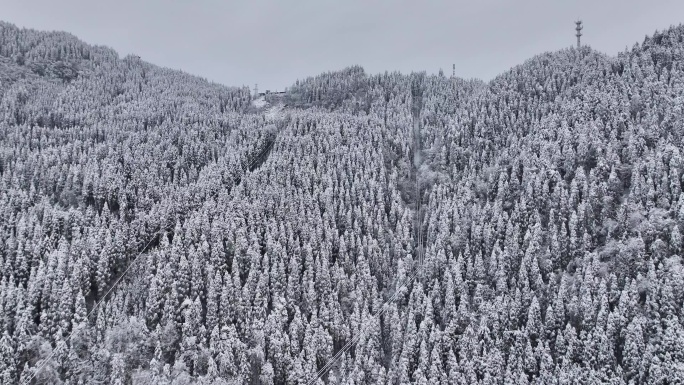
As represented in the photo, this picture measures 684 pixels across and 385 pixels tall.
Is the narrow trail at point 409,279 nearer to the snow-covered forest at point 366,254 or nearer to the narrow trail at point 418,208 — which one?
the narrow trail at point 418,208

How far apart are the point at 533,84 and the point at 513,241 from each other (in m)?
88.8

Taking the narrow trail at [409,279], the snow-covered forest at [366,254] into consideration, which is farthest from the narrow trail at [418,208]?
the snow-covered forest at [366,254]

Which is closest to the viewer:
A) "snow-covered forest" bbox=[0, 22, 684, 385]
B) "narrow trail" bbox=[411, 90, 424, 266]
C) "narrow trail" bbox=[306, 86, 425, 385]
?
"snow-covered forest" bbox=[0, 22, 684, 385]

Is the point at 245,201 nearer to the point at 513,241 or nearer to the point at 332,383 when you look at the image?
the point at 332,383

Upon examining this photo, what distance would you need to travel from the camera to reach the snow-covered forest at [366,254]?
103875mm

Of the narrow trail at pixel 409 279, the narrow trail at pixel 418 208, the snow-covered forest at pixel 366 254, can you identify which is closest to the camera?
the snow-covered forest at pixel 366 254

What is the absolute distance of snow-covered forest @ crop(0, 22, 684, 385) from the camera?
341 feet

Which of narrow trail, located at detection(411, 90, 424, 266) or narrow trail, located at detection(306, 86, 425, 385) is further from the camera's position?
narrow trail, located at detection(411, 90, 424, 266)

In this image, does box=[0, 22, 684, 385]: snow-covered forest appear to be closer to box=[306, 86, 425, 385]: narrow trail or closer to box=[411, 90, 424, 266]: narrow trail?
box=[306, 86, 425, 385]: narrow trail

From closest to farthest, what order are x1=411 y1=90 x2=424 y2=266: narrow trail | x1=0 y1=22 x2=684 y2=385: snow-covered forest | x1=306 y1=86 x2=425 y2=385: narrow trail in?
x1=0 y1=22 x2=684 y2=385: snow-covered forest, x1=306 y1=86 x2=425 y2=385: narrow trail, x1=411 y1=90 x2=424 y2=266: narrow trail

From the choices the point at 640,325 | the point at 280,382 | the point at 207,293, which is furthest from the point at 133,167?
A: the point at 640,325

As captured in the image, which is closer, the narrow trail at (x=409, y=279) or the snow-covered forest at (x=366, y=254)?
the snow-covered forest at (x=366, y=254)

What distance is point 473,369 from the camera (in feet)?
334

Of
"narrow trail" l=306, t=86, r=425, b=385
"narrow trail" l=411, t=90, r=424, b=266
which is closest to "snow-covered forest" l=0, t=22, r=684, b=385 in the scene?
"narrow trail" l=306, t=86, r=425, b=385
